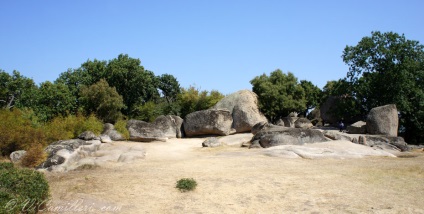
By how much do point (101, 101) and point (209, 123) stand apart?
1032 cm

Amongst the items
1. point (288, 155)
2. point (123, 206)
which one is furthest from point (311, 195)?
point (288, 155)

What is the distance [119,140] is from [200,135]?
645 centimetres

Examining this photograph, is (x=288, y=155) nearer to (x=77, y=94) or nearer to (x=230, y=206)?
(x=230, y=206)

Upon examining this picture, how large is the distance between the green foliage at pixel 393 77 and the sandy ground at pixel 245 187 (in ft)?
48.9

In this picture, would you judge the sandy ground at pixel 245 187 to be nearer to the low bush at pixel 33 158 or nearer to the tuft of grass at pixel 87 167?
the tuft of grass at pixel 87 167

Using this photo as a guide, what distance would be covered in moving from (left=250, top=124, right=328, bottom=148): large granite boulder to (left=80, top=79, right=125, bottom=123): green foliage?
15109mm

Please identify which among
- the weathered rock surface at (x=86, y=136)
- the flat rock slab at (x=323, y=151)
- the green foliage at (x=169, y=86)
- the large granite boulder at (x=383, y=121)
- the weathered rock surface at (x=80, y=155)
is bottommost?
the weathered rock surface at (x=80, y=155)

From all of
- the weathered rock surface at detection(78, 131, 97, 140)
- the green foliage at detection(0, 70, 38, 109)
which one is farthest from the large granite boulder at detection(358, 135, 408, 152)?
the green foliage at detection(0, 70, 38, 109)

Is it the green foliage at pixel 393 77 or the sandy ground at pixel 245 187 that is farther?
the green foliage at pixel 393 77

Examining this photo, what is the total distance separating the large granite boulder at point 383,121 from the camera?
25.6 metres

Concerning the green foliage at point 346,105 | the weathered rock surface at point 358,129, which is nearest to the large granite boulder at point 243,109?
the weathered rock surface at point 358,129

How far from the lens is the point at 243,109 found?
92.3 feet

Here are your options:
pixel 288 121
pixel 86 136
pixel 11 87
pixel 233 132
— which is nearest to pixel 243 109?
pixel 233 132

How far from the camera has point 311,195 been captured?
10430 mm
